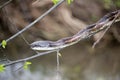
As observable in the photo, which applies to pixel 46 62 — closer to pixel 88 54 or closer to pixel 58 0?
pixel 88 54

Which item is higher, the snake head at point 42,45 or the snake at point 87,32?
the snake head at point 42,45

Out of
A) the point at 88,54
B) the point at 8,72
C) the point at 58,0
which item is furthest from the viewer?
the point at 88,54

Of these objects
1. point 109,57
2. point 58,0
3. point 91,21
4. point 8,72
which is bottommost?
point 58,0

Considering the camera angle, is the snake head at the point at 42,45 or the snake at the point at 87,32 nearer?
the snake at the point at 87,32

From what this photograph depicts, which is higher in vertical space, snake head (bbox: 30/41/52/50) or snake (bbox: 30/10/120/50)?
snake head (bbox: 30/41/52/50)

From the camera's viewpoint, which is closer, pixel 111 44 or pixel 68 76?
Result: pixel 68 76

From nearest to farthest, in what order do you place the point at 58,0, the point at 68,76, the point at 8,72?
the point at 58,0 → the point at 8,72 → the point at 68,76

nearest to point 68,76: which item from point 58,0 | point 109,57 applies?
point 109,57

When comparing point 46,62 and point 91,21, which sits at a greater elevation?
point 91,21

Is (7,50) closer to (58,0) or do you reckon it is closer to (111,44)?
(111,44)

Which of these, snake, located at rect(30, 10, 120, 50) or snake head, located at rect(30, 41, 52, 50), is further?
snake head, located at rect(30, 41, 52, 50)
